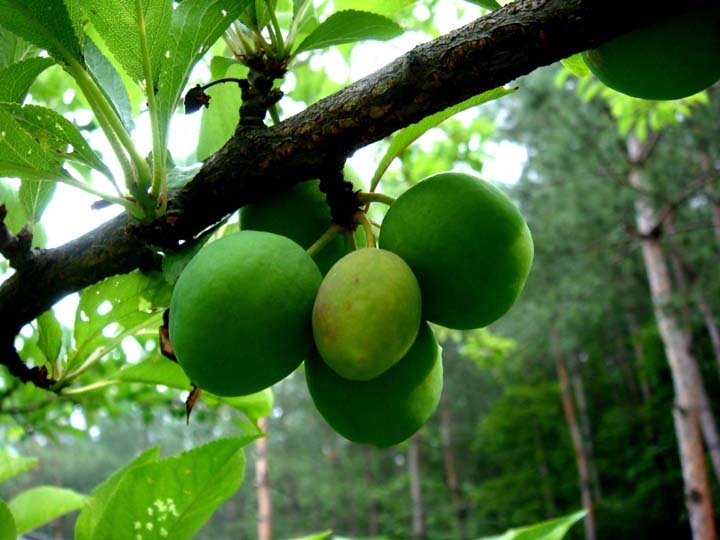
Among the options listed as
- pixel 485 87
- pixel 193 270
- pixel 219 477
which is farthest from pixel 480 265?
pixel 219 477

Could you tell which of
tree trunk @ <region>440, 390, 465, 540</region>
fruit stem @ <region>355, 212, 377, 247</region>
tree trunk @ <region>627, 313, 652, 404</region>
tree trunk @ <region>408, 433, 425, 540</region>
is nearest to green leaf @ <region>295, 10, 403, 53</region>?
fruit stem @ <region>355, 212, 377, 247</region>

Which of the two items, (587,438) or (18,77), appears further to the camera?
(587,438)

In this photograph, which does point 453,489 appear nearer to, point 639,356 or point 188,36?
point 639,356

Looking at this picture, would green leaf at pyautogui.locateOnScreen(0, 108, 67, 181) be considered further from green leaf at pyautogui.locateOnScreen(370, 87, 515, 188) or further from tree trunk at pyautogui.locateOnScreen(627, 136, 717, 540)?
tree trunk at pyautogui.locateOnScreen(627, 136, 717, 540)

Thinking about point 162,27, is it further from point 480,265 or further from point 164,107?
point 480,265

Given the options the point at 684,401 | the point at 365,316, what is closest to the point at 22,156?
the point at 365,316

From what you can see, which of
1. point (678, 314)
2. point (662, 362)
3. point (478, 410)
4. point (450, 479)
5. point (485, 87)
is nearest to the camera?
point (485, 87)
